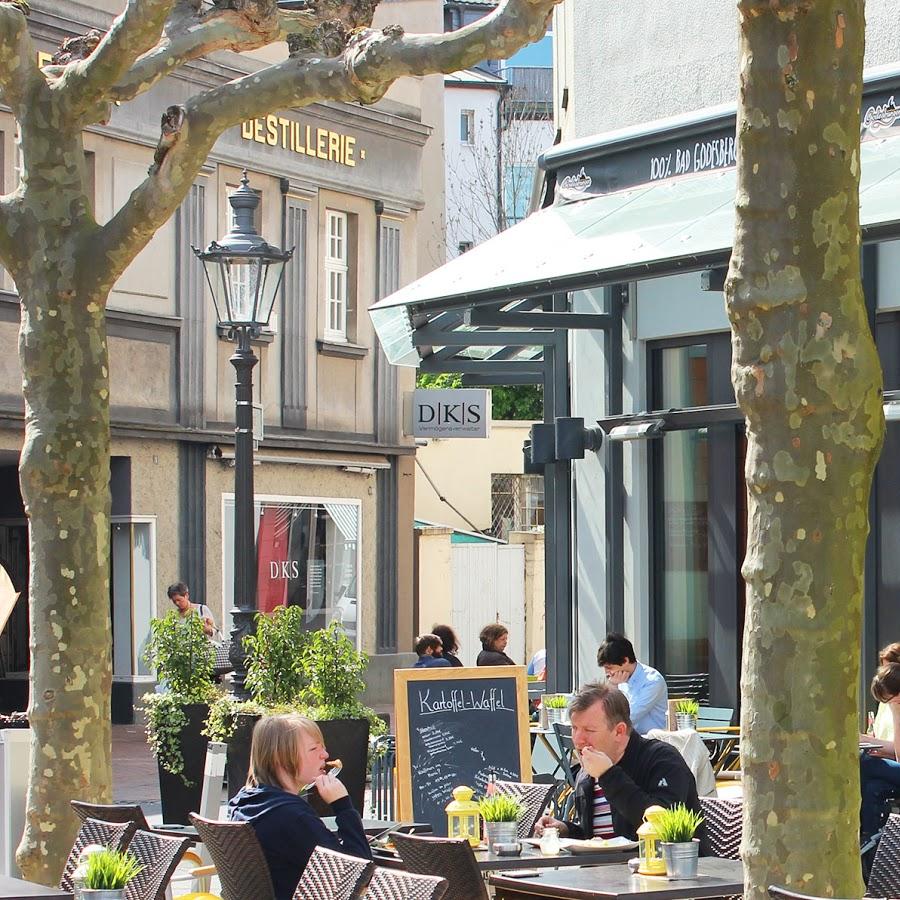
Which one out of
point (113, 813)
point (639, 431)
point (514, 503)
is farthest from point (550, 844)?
point (514, 503)

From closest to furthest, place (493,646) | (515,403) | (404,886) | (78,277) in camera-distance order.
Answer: (404,886), (78,277), (493,646), (515,403)

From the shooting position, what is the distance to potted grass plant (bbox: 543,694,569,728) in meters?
13.5

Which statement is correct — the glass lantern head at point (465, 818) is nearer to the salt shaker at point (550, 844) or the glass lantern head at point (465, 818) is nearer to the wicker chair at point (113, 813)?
the salt shaker at point (550, 844)

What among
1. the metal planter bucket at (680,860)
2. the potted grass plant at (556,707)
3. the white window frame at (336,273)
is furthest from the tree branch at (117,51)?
the white window frame at (336,273)

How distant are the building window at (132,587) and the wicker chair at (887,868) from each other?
55.5 feet

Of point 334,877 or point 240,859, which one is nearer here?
point 334,877

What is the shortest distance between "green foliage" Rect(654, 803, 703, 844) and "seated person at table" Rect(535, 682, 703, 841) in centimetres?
84

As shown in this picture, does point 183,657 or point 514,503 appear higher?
point 514,503

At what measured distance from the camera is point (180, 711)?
12.0m

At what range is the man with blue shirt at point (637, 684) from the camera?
11914mm

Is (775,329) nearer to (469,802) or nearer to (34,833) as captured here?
(469,802)

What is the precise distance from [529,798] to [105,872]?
2.92m

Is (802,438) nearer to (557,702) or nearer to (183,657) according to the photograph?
(183,657)

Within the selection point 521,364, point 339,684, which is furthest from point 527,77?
point 339,684
